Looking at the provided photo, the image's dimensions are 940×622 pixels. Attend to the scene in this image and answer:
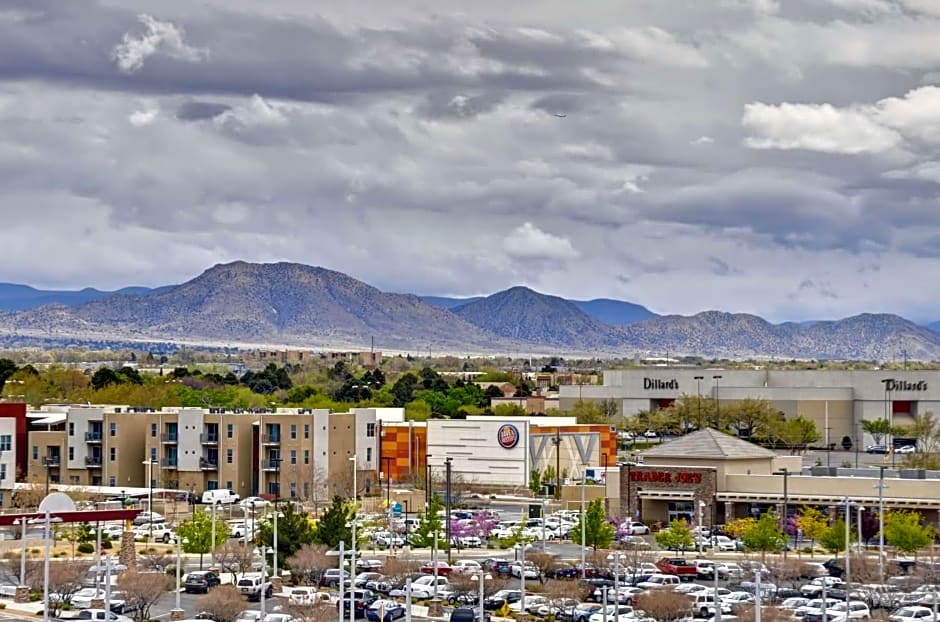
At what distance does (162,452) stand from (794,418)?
67257mm

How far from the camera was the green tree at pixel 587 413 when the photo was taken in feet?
529

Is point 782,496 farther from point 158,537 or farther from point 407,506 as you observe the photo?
point 158,537

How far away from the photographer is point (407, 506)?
10688 cm

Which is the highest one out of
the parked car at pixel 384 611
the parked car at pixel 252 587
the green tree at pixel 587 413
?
the green tree at pixel 587 413

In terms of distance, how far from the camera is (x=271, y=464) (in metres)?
117

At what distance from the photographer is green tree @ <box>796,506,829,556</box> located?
86.6 metres

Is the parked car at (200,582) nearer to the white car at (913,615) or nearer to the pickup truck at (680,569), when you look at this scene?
the pickup truck at (680,569)

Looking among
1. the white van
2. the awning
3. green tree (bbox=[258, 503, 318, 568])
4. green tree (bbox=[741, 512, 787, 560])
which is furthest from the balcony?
green tree (bbox=[741, 512, 787, 560])

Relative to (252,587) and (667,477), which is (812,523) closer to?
(667,477)

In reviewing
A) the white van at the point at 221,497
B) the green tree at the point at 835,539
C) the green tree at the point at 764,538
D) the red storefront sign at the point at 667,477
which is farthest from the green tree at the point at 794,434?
the green tree at the point at 835,539

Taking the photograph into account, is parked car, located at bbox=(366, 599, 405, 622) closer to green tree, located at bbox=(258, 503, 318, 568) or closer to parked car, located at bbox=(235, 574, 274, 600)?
parked car, located at bbox=(235, 574, 274, 600)

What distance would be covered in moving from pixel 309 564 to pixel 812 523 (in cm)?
2916

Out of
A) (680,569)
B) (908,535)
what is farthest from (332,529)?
(908,535)

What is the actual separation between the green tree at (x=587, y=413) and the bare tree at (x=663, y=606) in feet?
317
